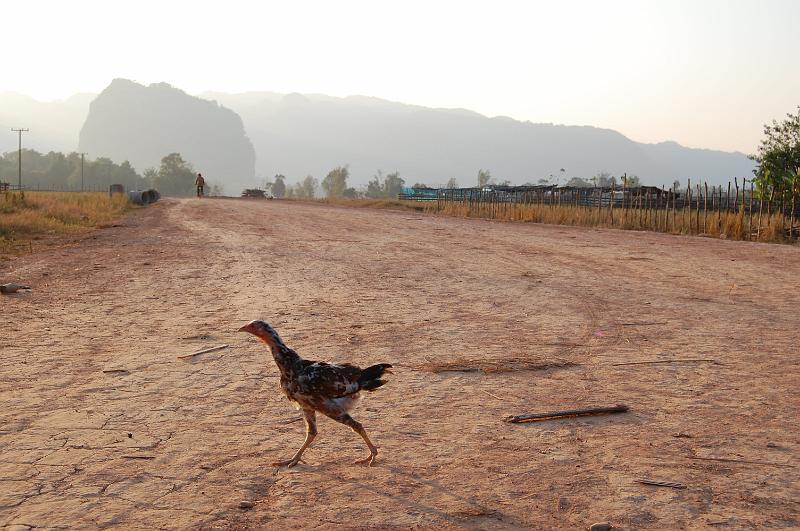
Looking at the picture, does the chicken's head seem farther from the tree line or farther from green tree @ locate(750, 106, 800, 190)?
the tree line

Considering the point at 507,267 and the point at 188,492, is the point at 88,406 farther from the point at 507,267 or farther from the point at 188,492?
the point at 507,267

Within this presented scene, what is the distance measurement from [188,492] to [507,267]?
1135 centimetres

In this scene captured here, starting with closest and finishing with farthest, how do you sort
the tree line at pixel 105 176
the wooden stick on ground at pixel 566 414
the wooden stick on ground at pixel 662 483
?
the wooden stick on ground at pixel 662 483, the wooden stick on ground at pixel 566 414, the tree line at pixel 105 176

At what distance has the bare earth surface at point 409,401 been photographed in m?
4.17

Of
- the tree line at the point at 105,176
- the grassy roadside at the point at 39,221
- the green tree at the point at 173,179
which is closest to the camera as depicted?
the grassy roadside at the point at 39,221

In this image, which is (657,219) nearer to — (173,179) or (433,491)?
(433,491)

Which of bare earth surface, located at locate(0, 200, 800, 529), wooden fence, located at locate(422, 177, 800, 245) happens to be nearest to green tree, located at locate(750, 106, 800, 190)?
wooden fence, located at locate(422, 177, 800, 245)

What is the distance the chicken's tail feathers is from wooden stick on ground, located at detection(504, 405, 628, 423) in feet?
4.56

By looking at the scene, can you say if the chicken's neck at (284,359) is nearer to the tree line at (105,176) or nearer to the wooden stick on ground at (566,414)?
the wooden stick on ground at (566,414)

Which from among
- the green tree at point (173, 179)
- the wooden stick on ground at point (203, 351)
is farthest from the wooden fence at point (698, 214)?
the green tree at point (173, 179)

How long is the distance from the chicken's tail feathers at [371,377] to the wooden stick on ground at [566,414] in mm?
1389

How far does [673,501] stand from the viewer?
422cm

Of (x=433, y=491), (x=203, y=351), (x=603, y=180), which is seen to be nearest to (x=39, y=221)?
(x=203, y=351)

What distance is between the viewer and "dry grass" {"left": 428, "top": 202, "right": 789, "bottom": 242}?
23.2 meters
